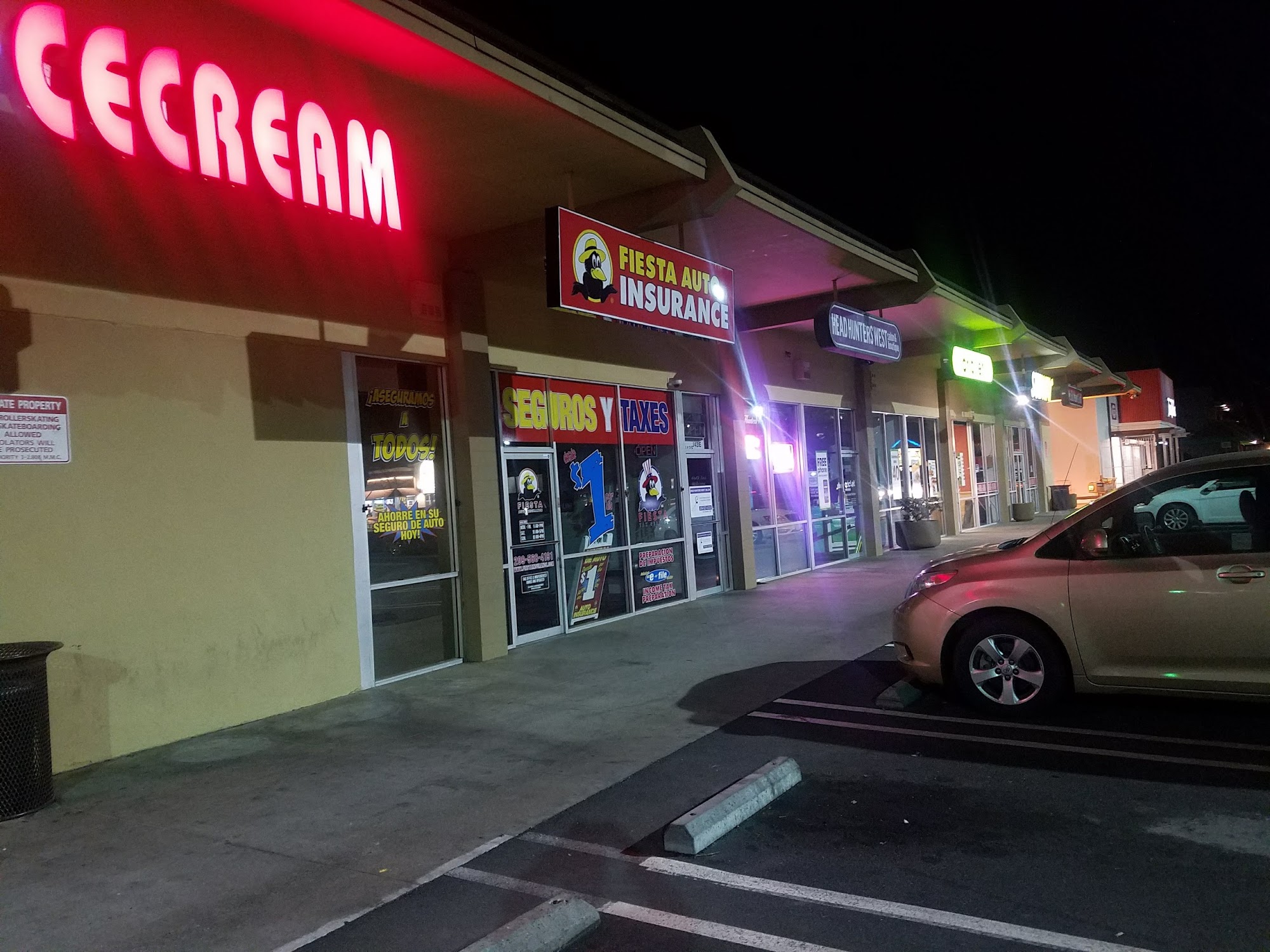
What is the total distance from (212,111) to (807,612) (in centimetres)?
842

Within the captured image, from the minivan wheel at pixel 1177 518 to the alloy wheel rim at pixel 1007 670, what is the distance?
1.27m

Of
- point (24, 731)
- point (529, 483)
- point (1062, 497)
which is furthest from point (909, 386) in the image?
point (24, 731)

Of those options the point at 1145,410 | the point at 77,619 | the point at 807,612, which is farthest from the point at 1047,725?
the point at 1145,410

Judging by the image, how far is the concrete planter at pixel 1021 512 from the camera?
2486cm

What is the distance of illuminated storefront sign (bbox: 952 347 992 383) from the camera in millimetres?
16766

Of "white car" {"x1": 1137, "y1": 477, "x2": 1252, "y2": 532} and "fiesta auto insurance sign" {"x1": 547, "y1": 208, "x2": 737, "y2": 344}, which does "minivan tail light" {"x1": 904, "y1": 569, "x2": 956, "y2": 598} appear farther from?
"fiesta auto insurance sign" {"x1": 547, "y1": 208, "x2": 737, "y2": 344}

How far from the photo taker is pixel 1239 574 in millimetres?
5477

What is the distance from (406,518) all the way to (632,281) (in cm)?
320

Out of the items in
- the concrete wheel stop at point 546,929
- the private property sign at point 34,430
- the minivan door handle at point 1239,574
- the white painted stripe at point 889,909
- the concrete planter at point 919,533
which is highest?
the private property sign at point 34,430

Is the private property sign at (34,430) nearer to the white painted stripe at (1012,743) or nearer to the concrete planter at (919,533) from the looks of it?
the white painted stripe at (1012,743)

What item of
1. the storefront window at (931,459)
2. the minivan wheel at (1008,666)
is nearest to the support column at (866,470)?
the storefront window at (931,459)

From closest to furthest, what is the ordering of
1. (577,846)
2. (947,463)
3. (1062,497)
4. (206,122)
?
(577,846) → (206,122) → (947,463) → (1062,497)

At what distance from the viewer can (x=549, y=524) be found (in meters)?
10.2

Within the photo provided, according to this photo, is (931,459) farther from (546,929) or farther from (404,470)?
(546,929)
